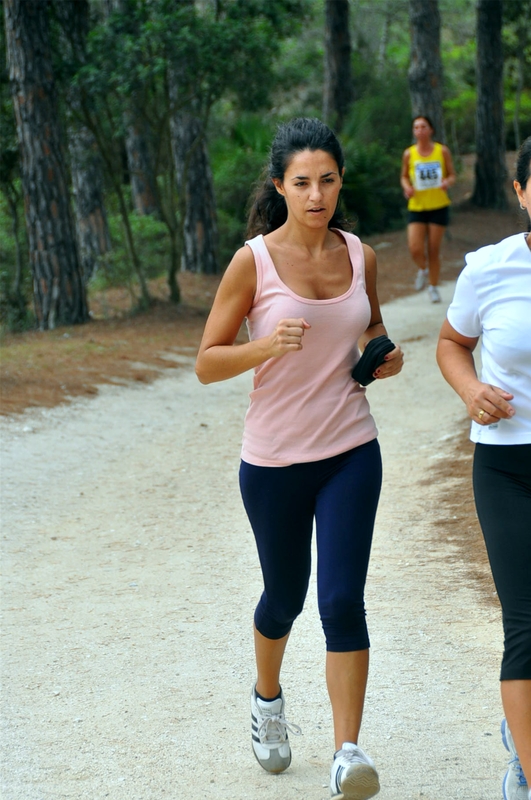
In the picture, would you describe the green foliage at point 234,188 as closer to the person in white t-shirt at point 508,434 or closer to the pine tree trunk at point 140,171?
the pine tree trunk at point 140,171

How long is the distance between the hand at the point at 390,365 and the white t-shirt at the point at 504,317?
27cm

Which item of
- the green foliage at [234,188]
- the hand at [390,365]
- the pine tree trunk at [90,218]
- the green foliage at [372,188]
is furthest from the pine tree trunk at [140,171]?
the hand at [390,365]

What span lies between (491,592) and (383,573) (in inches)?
25.4

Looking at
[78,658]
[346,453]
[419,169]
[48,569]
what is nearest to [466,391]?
[346,453]

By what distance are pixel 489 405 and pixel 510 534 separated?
37 cm

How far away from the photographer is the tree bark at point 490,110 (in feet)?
76.3

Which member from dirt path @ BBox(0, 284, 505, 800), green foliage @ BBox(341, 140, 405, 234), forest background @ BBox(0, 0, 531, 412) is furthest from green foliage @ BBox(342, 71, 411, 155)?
dirt path @ BBox(0, 284, 505, 800)

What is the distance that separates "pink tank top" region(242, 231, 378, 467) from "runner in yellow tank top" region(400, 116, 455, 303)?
386 inches

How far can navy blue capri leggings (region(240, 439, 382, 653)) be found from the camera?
3082mm

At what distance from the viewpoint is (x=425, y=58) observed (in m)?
19.1

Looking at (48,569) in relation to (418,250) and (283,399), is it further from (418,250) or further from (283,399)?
(418,250)

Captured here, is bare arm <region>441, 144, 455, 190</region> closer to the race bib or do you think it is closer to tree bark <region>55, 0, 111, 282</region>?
the race bib

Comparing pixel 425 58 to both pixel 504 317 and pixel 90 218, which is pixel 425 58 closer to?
pixel 90 218

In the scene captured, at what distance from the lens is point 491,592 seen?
5121mm
